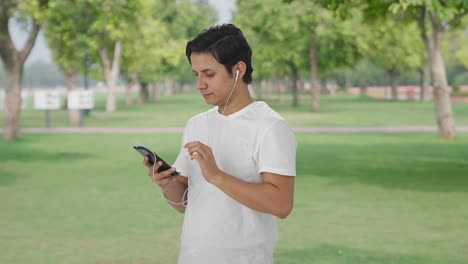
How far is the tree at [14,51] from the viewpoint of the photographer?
2420cm

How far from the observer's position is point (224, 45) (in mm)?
A: 3135

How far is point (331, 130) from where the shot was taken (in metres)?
29.4

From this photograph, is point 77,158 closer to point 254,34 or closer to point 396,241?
point 396,241

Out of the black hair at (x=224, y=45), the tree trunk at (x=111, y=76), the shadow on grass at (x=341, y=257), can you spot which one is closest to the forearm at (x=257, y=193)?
the black hair at (x=224, y=45)

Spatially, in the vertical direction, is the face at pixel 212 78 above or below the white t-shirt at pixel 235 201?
above

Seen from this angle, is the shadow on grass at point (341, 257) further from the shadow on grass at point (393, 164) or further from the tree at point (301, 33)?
the tree at point (301, 33)

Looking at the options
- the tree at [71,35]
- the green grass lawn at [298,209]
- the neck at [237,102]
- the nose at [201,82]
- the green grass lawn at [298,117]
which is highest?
the tree at [71,35]

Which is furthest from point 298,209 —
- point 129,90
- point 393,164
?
point 129,90

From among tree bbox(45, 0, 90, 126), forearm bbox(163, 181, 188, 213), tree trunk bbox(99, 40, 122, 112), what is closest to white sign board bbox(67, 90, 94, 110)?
tree bbox(45, 0, 90, 126)

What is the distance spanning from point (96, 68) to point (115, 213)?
158ft

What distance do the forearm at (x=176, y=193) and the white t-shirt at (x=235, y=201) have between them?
0.15 m

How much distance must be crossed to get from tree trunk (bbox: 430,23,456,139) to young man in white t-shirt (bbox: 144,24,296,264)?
879 inches

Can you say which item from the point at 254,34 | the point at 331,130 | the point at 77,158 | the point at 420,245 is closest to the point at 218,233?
the point at 420,245

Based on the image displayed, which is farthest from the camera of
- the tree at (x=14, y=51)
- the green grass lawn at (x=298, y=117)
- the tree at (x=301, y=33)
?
the tree at (x=301, y=33)
